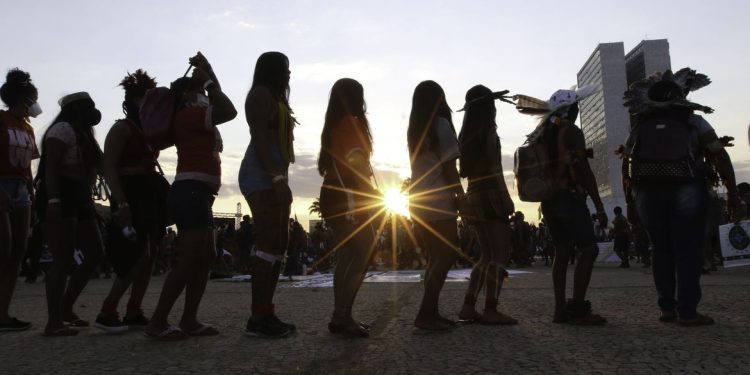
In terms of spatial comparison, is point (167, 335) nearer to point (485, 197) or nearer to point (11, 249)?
point (11, 249)

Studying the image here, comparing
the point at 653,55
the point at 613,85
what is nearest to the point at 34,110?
the point at 653,55

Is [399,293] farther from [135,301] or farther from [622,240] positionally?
[622,240]

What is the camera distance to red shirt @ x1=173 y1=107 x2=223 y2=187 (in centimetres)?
391

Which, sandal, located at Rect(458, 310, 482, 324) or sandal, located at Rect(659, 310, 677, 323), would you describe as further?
sandal, located at Rect(458, 310, 482, 324)

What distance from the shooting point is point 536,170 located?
15.0ft

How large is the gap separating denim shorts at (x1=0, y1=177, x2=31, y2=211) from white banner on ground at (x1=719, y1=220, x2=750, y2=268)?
11.5 meters

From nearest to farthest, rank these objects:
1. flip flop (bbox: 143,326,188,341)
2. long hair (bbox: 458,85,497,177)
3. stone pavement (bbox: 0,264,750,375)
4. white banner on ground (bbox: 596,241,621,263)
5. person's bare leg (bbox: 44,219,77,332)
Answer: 1. stone pavement (bbox: 0,264,750,375)
2. flip flop (bbox: 143,326,188,341)
3. person's bare leg (bbox: 44,219,77,332)
4. long hair (bbox: 458,85,497,177)
5. white banner on ground (bbox: 596,241,621,263)

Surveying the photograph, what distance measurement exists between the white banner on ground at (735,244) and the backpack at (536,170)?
8.73m

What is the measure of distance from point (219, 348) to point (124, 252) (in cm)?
128

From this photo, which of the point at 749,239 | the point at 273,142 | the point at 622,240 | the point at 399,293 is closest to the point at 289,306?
the point at 399,293

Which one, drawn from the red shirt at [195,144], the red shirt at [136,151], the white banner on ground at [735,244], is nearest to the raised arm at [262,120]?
the red shirt at [195,144]

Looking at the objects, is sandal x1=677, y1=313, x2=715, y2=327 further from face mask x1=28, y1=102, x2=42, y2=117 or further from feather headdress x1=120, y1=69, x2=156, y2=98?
face mask x1=28, y1=102, x2=42, y2=117

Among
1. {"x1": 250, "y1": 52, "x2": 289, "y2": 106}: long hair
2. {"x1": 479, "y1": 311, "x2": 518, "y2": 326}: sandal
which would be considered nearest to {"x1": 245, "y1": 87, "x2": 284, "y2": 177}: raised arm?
{"x1": 250, "y1": 52, "x2": 289, "y2": 106}: long hair

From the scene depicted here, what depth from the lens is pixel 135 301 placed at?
4504 mm
